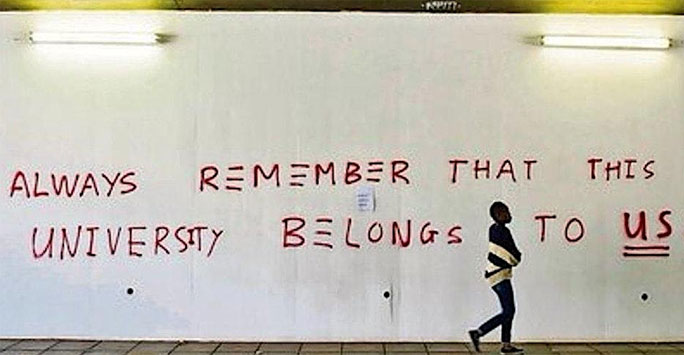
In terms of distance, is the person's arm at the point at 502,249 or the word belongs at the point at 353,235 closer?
the person's arm at the point at 502,249

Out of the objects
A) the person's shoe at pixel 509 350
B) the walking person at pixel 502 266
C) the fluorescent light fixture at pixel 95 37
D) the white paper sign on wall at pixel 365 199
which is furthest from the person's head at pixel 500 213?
the fluorescent light fixture at pixel 95 37

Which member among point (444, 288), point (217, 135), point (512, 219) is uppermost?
point (217, 135)

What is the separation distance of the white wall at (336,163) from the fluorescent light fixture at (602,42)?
10 cm

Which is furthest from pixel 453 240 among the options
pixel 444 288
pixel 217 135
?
pixel 217 135

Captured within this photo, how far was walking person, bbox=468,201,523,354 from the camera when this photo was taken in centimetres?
864

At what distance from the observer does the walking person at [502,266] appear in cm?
864

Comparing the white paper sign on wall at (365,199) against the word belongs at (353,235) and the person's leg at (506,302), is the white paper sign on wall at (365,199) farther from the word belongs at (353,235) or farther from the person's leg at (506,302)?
the person's leg at (506,302)

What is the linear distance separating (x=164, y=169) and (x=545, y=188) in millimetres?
3954

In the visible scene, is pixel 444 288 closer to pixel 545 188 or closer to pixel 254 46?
pixel 545 188

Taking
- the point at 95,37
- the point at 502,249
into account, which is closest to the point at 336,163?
the point at 502,249

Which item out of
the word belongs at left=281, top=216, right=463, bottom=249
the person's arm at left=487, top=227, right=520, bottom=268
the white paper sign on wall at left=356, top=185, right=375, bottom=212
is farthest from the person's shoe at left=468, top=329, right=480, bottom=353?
the white paper sign on wall at left=356, top=185, right=375, bottom=212

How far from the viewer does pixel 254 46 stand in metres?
9.56

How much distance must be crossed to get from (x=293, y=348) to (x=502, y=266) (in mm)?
2243

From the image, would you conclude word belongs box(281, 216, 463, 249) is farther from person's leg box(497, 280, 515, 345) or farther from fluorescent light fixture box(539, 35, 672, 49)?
fluorescent light fixture box(539, 35, 672, 49)
